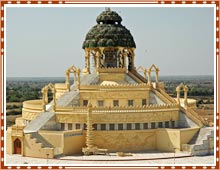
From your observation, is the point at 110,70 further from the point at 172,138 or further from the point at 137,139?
the point at 172,138

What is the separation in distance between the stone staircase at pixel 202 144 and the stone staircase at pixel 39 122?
13.5 metres

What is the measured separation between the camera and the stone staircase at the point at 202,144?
47531 mm

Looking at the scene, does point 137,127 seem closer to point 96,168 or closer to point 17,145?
point 17,145

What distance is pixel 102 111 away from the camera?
49469 millimetres

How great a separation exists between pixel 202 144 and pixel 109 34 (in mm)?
17543

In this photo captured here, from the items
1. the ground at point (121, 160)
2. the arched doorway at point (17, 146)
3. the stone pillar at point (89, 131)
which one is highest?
the stone pillar at point (89, 131)

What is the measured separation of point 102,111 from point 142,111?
3.95 meters

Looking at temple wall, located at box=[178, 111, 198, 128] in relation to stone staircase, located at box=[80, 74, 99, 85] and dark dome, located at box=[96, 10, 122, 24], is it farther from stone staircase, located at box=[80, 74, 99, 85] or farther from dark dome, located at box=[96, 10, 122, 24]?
dark dome, located at box=[96, 10, 122, 24]

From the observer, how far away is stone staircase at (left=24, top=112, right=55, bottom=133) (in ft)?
160

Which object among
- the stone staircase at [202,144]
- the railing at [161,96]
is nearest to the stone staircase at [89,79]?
the railing at [161,96]

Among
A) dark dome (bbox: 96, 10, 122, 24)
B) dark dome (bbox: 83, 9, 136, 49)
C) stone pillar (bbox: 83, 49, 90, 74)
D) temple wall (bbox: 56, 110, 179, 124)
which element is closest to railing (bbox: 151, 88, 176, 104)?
temple wall (bbox: 56, 110, 179, 124)

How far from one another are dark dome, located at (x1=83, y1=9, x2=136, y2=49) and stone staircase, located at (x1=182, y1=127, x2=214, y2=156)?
14.5 metres

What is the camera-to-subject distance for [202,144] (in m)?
48.2

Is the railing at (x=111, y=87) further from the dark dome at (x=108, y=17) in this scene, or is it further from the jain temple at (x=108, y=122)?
the dark dome at (x=108, y=17)
